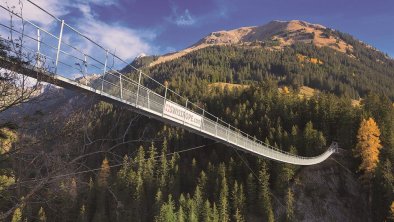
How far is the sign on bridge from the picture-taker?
23028 millimetres

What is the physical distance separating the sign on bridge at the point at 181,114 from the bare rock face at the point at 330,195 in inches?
1710

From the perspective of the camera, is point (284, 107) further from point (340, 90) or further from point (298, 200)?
point (340, 90)

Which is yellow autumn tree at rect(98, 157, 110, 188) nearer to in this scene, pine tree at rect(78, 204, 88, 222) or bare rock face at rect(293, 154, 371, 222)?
bare rock face at rect(293, 154, 371, 222)

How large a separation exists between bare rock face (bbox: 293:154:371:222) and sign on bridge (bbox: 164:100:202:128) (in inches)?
1710

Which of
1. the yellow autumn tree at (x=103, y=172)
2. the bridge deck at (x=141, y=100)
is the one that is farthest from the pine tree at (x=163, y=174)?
the bridge deck at (x=141, y=100)

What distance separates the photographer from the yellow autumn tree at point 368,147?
66.8 m

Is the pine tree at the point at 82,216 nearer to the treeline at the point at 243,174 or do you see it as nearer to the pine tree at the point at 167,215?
the treeline at the point at 243,174

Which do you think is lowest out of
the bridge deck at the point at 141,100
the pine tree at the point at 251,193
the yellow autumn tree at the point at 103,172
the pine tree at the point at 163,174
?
the yellow autumn tree at the point at 103,172

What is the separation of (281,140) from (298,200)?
48.1ft

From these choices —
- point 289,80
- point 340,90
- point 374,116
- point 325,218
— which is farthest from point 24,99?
point 289,80

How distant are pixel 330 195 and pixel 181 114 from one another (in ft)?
164

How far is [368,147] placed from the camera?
227ft

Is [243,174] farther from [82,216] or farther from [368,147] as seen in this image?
[82,216]

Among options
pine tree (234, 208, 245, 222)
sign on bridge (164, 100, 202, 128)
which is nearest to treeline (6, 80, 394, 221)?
pine tree (234, 208, 245, 222)
